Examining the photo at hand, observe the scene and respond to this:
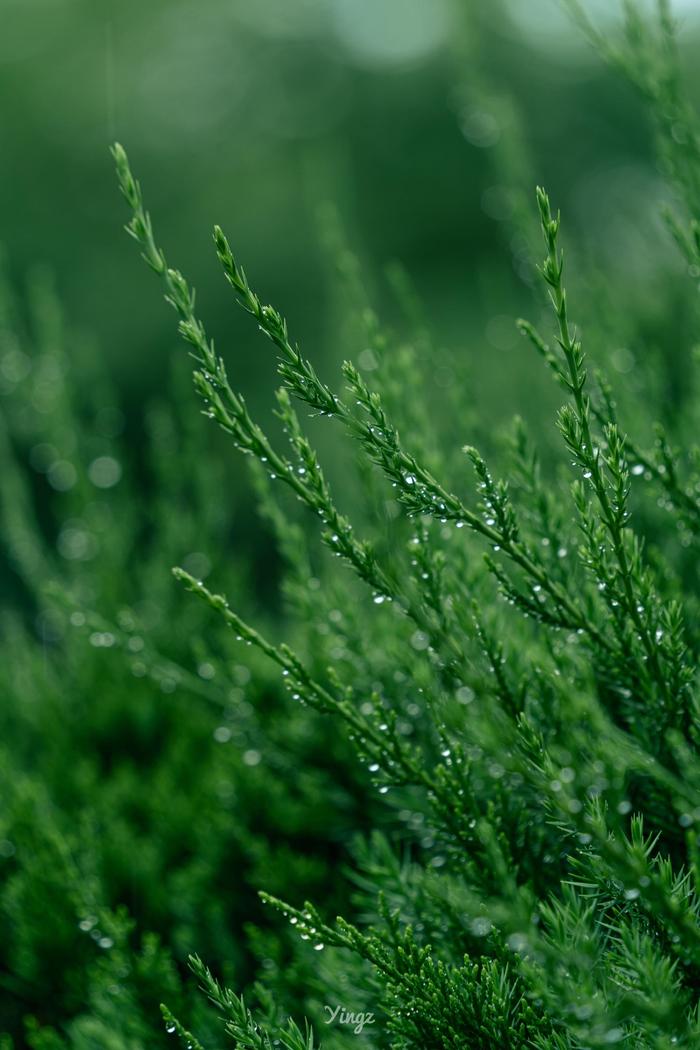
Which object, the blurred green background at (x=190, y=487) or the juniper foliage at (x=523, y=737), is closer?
the juniper foliage at (x=523, y=737)

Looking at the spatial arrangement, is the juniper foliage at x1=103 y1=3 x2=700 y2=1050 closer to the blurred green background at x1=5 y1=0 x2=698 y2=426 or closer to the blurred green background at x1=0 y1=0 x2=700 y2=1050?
the blurred green background at x1=0 y1=0 x2=700 y2=1050

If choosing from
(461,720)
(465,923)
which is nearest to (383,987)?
(465,923)
